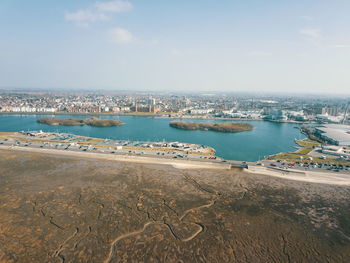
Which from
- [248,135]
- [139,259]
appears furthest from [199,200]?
[248,135]

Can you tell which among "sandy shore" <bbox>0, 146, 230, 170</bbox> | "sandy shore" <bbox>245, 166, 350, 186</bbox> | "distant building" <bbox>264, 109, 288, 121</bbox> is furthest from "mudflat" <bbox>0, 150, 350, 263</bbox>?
"distant building" <bbox>264, 109, 288, 121</bbox>

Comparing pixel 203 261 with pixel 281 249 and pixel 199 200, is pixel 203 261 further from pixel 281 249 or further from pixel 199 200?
pixel 199 200

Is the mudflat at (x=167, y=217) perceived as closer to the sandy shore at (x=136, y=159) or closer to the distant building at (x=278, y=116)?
the sandy shore at (x=136, y=159)

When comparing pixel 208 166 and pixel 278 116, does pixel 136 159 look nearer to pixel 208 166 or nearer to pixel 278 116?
pixel 208 166

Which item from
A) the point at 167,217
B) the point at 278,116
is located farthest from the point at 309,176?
the point at 278,116

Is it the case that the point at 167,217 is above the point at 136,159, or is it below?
below

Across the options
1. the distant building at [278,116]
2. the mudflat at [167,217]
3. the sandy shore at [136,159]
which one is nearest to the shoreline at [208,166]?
the sandy shore at [136,159]
